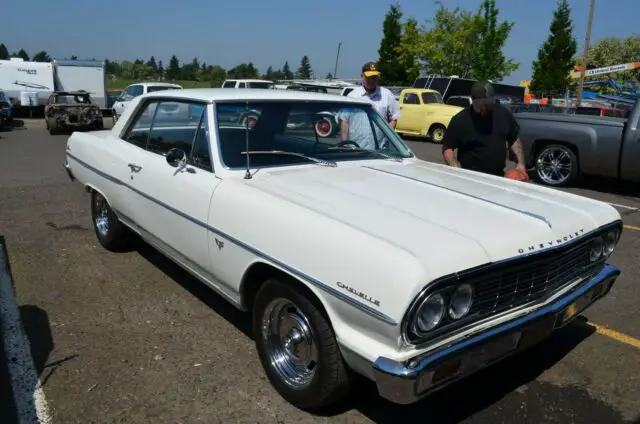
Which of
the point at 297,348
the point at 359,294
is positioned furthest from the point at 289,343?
the point at 359,294

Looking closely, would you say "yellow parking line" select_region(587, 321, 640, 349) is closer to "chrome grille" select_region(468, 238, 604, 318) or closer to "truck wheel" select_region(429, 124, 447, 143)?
"chrome grille" select_region(468, 238, 604, 318)

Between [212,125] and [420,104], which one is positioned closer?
[212,125]

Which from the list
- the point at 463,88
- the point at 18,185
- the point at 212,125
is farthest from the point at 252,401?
the point at 463,88

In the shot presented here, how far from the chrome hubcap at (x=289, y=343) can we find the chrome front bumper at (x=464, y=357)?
0.52 m

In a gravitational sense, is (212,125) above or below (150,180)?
above

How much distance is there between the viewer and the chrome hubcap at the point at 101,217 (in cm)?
508

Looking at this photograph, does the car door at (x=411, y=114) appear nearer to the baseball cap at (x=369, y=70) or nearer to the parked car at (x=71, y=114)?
the parked car at (x=71, y=114)

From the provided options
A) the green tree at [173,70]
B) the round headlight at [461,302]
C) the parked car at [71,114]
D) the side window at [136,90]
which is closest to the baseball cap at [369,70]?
the round headlight at [461,302]

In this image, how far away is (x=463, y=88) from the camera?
75.0 feet

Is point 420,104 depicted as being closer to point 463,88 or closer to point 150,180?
point 463,88

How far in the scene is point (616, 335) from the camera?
3734 millimetres

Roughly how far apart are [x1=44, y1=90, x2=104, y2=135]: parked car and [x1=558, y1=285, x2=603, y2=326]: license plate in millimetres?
17566

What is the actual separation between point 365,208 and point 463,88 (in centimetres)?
2162

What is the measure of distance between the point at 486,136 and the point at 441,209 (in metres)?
2.22
